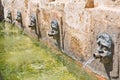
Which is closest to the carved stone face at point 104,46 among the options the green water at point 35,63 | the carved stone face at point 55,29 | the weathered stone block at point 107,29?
the weathered stone block at point 107,29

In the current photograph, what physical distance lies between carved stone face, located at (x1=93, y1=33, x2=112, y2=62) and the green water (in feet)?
1.51

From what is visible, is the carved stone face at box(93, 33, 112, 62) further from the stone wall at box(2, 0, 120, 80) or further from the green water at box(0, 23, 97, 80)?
the green water at box(0, 23, 97, 80)

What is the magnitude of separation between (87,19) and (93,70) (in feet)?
2.30

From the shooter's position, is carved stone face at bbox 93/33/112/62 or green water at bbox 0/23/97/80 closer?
carved stone face at bbox 93/33/112/62

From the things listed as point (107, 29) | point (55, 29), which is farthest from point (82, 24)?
point (55, 29)

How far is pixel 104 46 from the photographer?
3.30 m

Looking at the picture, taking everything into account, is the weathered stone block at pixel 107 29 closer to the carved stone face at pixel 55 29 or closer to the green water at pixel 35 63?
the green water at pixel 35 63

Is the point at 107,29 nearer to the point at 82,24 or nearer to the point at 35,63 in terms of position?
the point at 82,24

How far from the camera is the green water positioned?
4.09m

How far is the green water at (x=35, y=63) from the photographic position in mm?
4086

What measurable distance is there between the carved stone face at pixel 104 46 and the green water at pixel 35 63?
0.46 m

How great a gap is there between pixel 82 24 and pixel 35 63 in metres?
1.16

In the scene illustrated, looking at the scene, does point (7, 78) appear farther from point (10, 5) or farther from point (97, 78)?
point (10, 5)

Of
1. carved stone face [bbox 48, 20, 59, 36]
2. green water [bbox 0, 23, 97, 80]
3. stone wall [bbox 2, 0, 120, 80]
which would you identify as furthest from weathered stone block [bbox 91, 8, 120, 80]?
carved stone face [bbox 48, 20, 59, 36]
